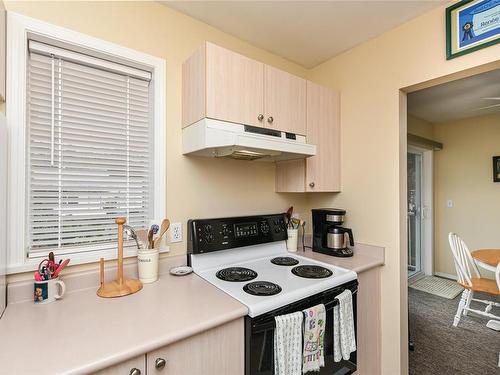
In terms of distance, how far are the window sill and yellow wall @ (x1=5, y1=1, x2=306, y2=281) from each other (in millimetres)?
40

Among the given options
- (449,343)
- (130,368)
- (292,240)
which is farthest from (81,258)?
(449,343)

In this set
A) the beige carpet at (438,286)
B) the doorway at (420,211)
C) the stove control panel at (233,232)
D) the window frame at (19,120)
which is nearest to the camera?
the window frame at (19,120)

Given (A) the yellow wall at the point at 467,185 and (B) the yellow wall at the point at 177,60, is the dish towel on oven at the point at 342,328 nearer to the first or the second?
(B) the yellow wall at the point at 177,60

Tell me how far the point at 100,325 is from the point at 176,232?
0.67 metres

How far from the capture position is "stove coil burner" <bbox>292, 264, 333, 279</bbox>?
1.46 meters

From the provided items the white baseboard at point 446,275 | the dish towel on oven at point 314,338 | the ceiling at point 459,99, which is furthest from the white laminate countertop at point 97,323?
the white baseboard at point 446,275

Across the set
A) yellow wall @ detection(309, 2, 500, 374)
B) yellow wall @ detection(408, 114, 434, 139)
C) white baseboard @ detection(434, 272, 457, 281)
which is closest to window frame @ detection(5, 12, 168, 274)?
yellow wall @ detection(309, 2, 500, 374)

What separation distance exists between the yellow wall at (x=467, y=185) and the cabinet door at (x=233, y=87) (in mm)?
3920

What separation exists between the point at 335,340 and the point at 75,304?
1.29m

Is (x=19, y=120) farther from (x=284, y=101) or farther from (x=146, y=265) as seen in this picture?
(x=284, y=101)

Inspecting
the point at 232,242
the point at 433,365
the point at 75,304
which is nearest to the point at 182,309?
the point at 75,304

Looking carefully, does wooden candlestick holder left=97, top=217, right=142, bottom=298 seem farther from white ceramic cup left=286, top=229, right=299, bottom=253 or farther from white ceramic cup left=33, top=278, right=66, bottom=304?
white ceramic cup left=286, top=229, right=299, bottom=253

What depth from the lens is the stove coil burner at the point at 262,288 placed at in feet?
Result: 3.96

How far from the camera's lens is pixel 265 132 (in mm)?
1548
